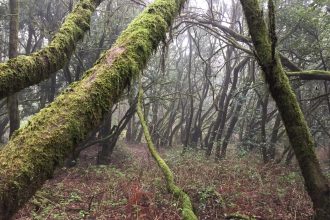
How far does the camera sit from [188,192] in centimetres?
822

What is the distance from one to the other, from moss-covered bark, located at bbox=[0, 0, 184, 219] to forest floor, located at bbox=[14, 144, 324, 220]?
4.17 m

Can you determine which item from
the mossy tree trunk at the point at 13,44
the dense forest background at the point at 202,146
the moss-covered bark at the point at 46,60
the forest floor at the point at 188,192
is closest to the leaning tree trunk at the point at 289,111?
the dense forest background at the point at 202,146

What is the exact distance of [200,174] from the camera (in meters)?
10.4

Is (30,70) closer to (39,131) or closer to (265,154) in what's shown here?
(39,131)

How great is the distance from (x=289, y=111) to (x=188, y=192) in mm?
3697

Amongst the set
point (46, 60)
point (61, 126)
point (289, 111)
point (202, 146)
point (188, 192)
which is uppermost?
point (46, 60)

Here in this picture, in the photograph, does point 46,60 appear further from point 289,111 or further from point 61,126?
point 289,111

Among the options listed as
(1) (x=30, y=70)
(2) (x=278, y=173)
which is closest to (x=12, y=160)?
(1) (x=30, y=70)

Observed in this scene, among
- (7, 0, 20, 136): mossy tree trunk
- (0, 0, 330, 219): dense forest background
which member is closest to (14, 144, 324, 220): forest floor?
(0, 0, 330, 219): dense forest background

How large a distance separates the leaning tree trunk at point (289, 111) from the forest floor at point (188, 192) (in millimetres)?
1346

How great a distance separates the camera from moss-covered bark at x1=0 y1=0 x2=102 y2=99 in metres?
3.35

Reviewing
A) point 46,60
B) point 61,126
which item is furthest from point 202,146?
point 61,126

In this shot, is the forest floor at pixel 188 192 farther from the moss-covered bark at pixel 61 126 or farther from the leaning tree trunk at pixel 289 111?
the moss-covered bark at pixel 61 126

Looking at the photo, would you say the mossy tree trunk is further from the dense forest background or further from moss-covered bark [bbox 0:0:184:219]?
moss-covered bark [bbox 0:0:184:219]
